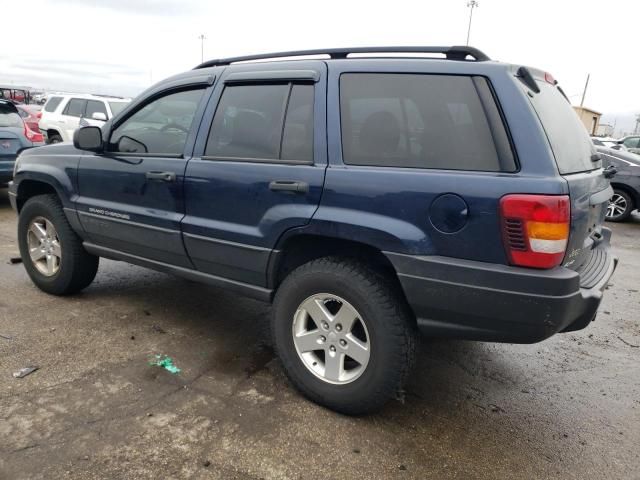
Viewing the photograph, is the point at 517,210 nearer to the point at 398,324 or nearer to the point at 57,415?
the point at 398,324

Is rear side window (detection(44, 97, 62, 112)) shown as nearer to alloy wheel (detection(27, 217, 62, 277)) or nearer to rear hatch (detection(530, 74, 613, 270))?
alloy wheel (detection(27, 217, 62, 277))

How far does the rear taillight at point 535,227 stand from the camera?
2117 mm

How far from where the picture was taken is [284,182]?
106 inches

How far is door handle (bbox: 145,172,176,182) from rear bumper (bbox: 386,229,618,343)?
1.59 metres

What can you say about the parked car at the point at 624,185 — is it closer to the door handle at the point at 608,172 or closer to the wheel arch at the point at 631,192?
the wheel arch at the point at 631,192

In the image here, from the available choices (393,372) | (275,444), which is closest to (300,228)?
(393,372)

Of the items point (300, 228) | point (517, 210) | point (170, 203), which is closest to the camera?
point (517, 210)

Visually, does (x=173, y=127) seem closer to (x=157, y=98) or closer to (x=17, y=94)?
(x=157, y=98)

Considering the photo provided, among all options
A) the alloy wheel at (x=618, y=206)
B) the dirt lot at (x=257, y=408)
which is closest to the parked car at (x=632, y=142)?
the alloy wheel at (x=618, y=206)

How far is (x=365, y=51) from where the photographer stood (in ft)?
9.21

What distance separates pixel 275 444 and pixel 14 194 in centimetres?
338

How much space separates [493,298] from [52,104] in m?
13.8

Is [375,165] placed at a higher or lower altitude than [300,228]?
higher

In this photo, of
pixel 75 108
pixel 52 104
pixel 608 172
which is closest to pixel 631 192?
pixel 608 172
